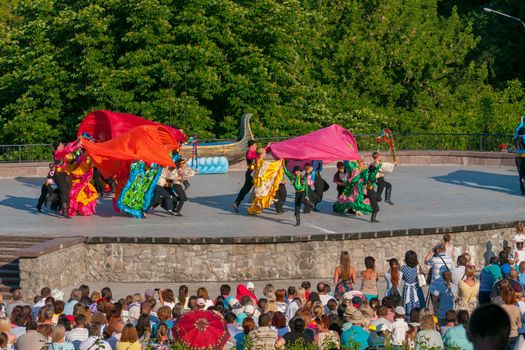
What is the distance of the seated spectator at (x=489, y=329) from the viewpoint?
6.51 metres

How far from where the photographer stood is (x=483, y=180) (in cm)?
3438

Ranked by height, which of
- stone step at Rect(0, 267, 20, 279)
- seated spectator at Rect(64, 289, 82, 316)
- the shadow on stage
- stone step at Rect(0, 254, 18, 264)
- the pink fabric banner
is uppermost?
the pink fabric banner

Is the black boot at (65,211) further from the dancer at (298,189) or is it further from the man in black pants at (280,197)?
the dancer at (298,189)

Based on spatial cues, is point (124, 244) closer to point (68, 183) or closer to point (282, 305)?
point (68, 183)

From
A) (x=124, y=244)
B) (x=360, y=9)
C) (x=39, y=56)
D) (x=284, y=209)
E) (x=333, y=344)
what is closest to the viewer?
(x=333, y=344)

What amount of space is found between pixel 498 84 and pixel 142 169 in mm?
34367

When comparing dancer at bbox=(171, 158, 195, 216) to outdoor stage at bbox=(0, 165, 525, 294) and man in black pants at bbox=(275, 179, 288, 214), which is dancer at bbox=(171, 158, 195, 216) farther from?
man in black pants at bbox=(275, 179, 288, 214)

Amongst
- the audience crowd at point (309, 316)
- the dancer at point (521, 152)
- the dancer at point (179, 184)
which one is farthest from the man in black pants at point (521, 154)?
the audience crowd at point (309, 316)

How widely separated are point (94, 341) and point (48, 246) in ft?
31.1

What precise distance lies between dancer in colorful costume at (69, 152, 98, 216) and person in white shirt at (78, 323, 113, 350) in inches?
519

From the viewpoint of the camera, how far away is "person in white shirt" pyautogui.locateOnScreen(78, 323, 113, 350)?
12992 millimetres

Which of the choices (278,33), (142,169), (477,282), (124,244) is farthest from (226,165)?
(477,282)

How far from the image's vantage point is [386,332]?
1409 cm

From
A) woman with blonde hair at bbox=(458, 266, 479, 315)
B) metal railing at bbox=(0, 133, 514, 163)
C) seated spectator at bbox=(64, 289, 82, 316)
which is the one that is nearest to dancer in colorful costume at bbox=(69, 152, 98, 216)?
seated spectator at bbox=(64, 289, 82, 316)
